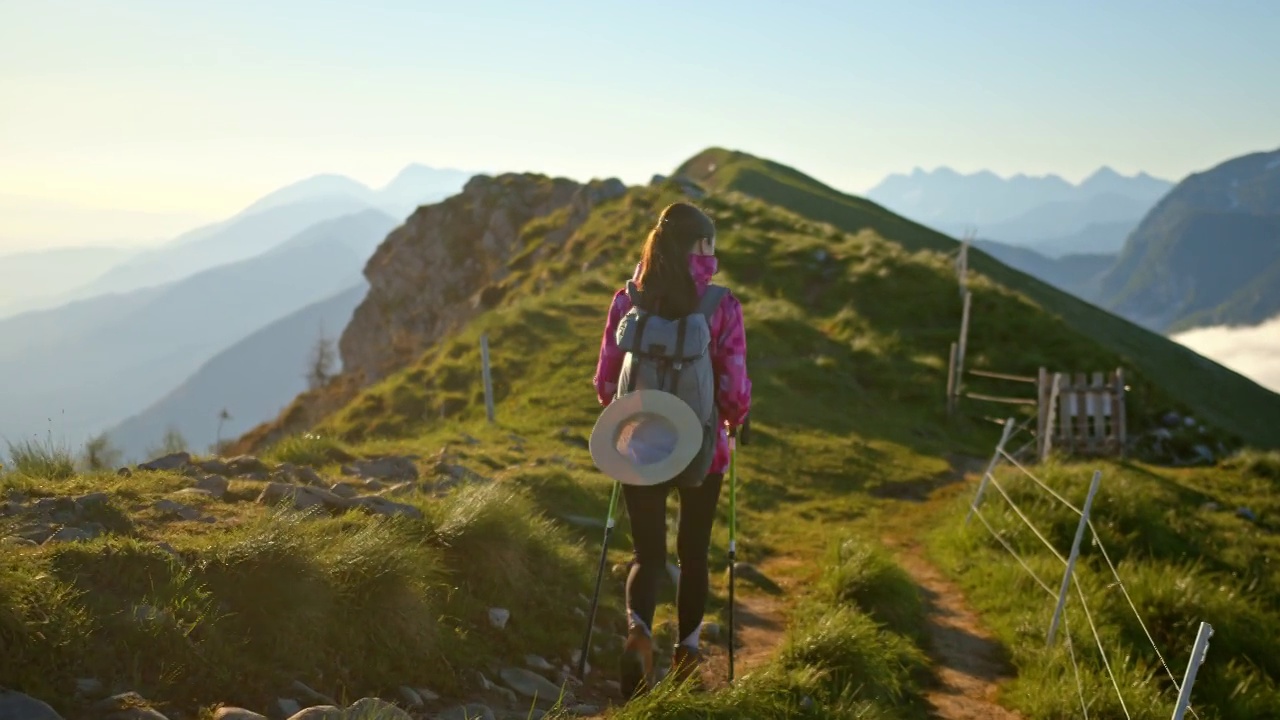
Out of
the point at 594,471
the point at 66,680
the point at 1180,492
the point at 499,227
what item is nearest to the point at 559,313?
the point at 594,471

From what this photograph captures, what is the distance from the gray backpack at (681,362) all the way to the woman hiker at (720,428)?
88 millimetres

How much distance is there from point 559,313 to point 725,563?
13480mm

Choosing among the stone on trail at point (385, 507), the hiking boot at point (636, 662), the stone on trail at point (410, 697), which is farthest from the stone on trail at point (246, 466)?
the hiking boot at point (636, 662)

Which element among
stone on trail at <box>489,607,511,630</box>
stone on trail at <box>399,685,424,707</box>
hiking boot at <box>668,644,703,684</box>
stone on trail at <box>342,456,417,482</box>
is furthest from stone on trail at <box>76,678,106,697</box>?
stone on trail at <box>342,456,417,482</box>

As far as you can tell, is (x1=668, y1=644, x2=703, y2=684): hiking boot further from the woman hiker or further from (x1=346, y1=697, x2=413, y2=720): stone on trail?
(x1=346, y1=697, x2=413, y2=720): stone on trail

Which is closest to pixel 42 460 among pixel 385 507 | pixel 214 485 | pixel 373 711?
pixel 214 485

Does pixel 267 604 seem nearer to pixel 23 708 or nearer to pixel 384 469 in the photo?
pixel 23 708

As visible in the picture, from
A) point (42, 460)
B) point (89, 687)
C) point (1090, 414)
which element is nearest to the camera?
point (89, 687)

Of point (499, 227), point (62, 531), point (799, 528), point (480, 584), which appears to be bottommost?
point (799, 528)

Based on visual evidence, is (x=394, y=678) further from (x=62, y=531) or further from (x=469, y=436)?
(x=469, y=436)

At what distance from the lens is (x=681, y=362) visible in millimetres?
4949

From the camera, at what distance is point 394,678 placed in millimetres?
4980

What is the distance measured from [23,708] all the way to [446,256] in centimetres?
4205

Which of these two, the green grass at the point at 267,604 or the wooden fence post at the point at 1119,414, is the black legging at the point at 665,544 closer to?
the green grass at the point at 267,604
